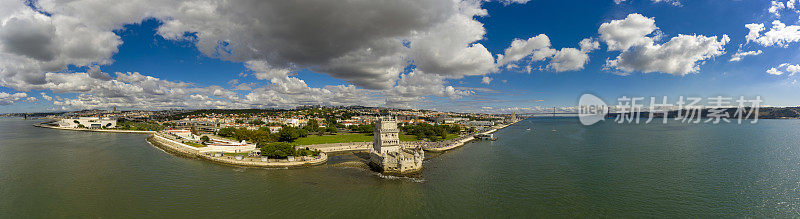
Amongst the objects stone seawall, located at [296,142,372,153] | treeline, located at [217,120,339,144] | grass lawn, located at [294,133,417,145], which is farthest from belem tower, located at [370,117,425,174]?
treeline, located at [217,120,339,144]

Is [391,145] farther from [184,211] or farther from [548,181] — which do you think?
[184,211]

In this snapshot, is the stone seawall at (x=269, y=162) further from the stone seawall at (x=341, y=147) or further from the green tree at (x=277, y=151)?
the stone seawall at (x=341, y=147)

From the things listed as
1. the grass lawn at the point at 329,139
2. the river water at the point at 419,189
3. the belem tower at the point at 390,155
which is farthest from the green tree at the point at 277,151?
the grass lawn at the point at 329,139

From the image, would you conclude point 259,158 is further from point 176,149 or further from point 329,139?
point 329,139

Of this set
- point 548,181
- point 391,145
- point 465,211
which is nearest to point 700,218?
point 548,181

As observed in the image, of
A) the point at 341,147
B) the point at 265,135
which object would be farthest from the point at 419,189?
the point at 265,135

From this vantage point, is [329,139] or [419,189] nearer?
[419,189]
